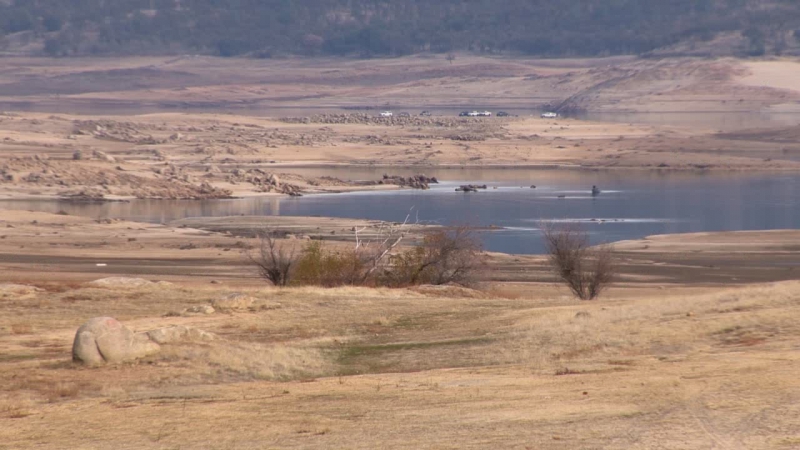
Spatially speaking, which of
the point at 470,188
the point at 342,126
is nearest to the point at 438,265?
the point at 470,188

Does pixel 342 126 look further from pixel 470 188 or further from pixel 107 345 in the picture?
pixel 107 345

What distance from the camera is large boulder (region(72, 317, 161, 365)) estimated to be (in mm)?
17797

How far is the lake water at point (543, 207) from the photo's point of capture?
53906mm

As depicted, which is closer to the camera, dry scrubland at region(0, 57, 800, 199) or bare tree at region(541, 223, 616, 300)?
bare tree at region(541, 223, 616, 300)

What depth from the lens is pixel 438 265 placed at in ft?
106

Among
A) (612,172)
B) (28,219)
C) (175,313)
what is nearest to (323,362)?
(175,313)

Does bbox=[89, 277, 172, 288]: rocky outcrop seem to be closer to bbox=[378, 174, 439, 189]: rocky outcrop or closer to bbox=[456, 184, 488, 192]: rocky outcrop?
bbox=[456, 184, 488, 192]: rocky outcrop

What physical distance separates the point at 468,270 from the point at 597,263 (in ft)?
10.7

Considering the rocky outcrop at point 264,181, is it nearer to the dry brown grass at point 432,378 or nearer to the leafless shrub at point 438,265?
the leafless shrub at point 438,265

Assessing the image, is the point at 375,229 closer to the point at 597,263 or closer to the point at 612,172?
the point at 597,263

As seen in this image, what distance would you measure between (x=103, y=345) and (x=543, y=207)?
44.8 metres

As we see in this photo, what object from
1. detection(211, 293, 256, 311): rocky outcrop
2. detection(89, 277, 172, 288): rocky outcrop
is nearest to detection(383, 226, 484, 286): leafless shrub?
detection(89, 277, 172, 288): rocky outcrop

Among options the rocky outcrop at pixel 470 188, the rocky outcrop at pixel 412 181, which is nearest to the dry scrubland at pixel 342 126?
the rocky outcrop at pixel 412 181

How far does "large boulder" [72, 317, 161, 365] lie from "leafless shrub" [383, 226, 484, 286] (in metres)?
14.0
